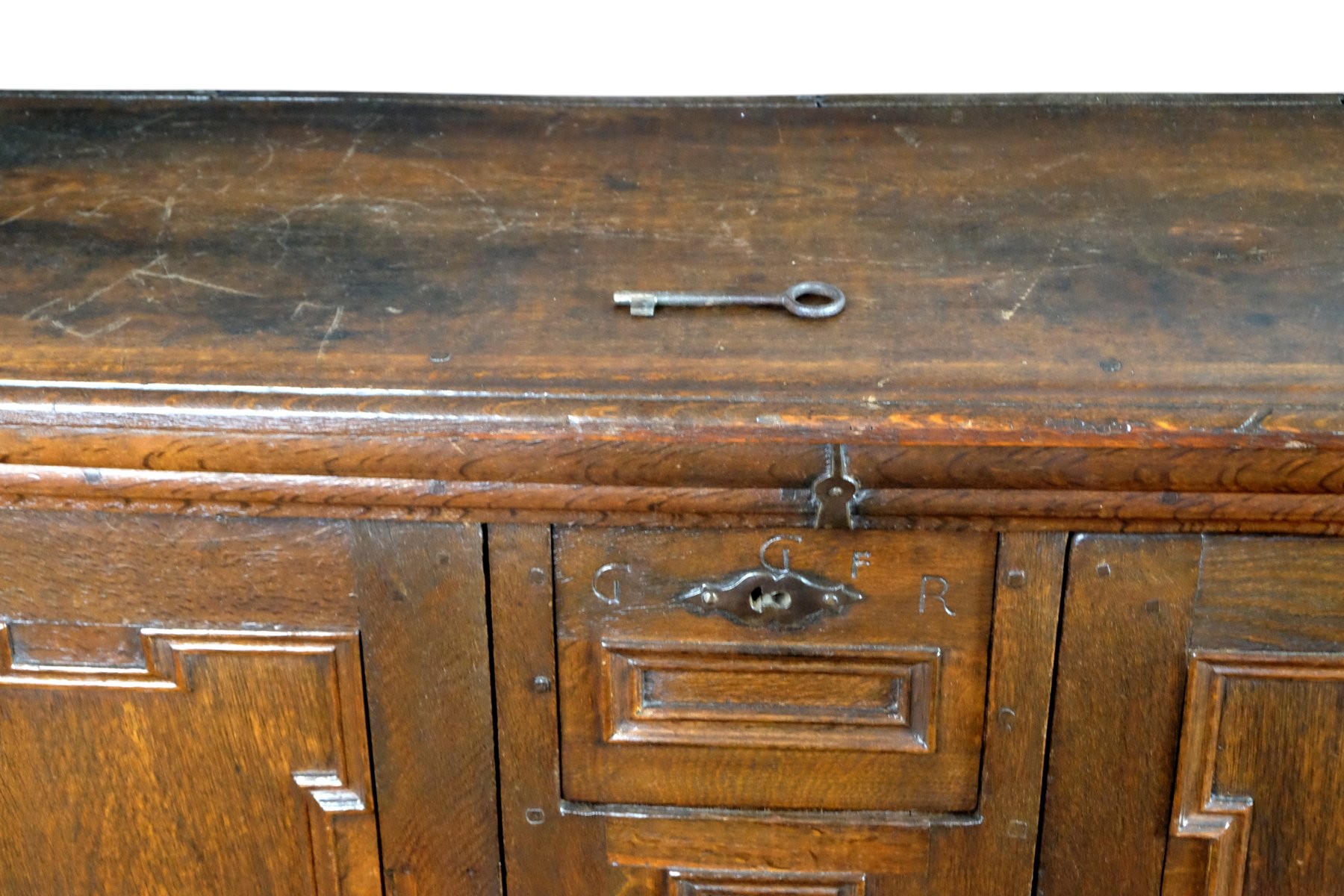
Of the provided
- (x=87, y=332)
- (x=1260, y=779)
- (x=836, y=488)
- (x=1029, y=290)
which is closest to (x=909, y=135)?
(x=1029, y=290)

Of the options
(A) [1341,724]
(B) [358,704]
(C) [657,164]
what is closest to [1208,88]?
(C) [657,164]

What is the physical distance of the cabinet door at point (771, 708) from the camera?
1.18 meters

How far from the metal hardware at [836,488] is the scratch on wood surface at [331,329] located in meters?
0.37

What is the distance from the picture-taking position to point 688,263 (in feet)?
4.32

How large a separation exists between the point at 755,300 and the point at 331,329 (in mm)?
323

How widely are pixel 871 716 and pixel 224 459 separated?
52cm

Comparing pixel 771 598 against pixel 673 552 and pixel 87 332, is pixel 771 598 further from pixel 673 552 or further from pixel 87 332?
pixel 87 332

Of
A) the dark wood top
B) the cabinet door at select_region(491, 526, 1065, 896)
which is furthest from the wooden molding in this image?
the dark wood top

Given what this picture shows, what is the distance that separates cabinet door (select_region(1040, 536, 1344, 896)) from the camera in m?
1.16

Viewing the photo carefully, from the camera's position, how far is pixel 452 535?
3.87 feet

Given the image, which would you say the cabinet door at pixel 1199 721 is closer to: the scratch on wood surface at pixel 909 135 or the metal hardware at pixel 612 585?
the metal hardware at pixel 612 585

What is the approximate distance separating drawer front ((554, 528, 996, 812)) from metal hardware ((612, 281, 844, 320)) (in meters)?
0.18

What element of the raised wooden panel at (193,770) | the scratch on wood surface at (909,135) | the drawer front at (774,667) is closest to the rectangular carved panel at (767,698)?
the drawer front at (774,667)

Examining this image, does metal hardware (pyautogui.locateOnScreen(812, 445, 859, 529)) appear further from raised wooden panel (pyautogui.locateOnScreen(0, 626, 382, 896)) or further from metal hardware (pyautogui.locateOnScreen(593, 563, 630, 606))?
raised wooden panel (pyautogui.locateOnScreen(0, 626, 382, 896))
